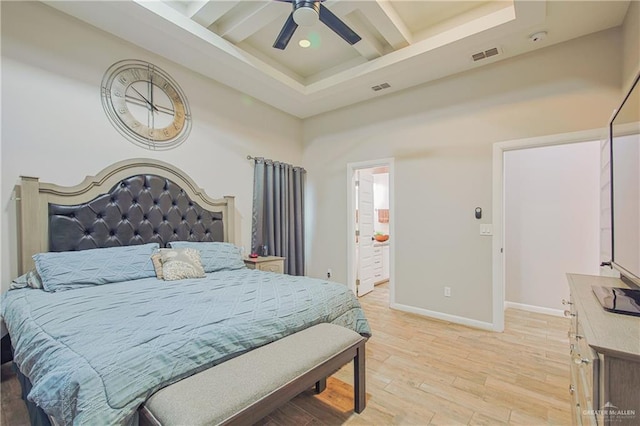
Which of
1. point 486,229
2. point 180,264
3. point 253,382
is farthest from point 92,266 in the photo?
point 486,229

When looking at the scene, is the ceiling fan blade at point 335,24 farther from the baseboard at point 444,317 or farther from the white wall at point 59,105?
the baseboard at point 444,317

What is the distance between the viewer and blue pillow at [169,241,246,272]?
2.92m

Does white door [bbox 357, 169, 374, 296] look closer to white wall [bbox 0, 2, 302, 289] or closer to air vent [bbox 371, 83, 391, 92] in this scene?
air vent [bbox 371, 83, 391, 92]

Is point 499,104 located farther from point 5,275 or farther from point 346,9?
point 5,275

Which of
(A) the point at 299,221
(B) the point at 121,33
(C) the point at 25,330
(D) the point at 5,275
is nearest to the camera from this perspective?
(C) the point at 25,330

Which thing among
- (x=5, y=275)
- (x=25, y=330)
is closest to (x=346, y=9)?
(x=25, y=330)

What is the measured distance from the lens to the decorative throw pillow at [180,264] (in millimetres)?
2483

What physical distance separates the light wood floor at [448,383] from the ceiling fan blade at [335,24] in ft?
8.99

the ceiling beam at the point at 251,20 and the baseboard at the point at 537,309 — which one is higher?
the ceiling beam at the point at 251,20

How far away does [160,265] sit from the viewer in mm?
2584

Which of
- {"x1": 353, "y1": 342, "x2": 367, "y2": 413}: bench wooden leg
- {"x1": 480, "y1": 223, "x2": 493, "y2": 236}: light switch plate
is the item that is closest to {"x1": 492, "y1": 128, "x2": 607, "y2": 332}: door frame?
{"x1": 480, "y1": 223, "x2": 493, "y2": 236}: light switch plate

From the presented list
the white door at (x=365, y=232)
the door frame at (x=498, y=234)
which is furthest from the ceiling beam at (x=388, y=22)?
the white door at (x=365, y=232)

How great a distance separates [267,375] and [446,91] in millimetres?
3551

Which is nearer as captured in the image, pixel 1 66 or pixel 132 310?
pixel 132 310
